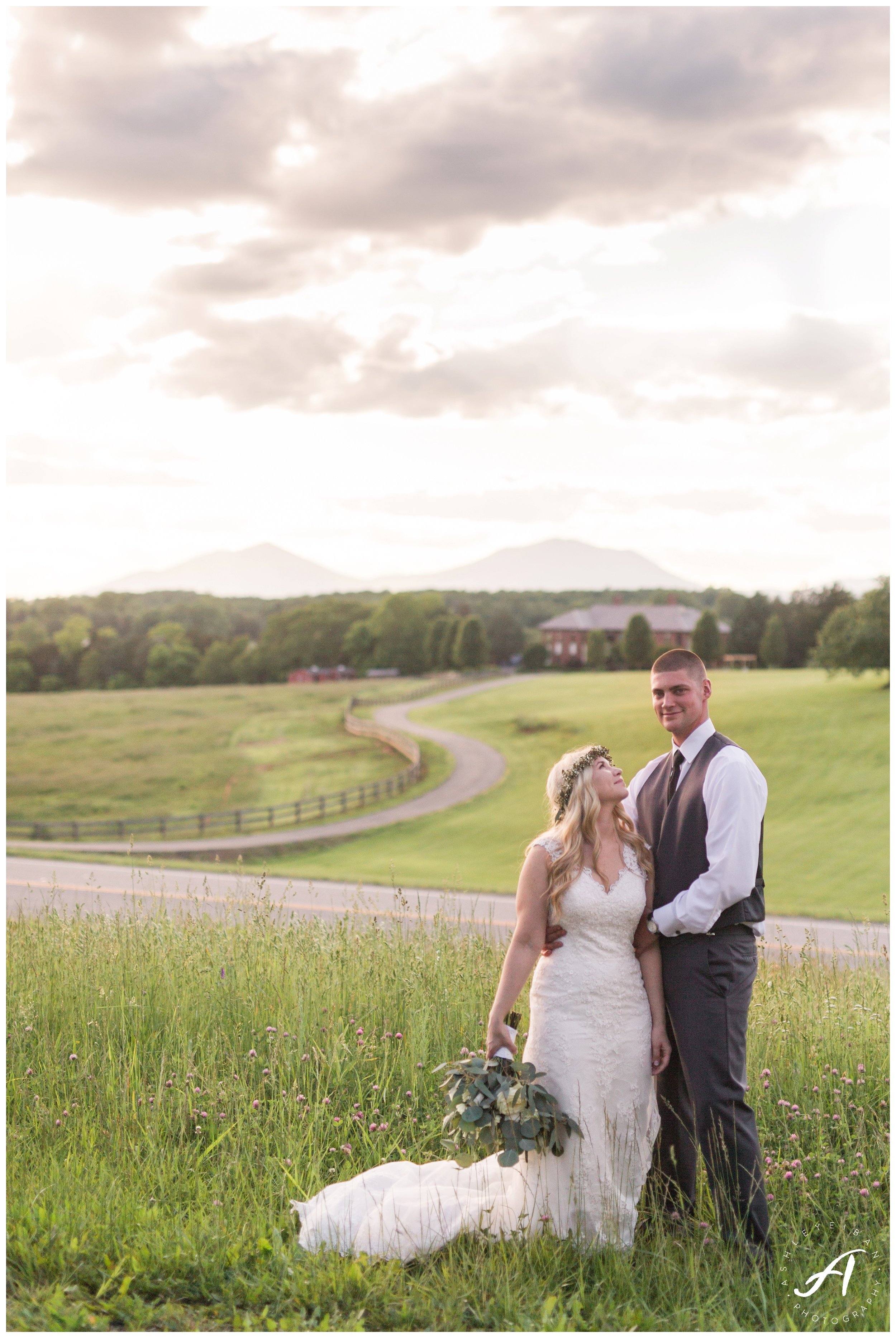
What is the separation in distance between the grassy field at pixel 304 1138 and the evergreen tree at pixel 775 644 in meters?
76.3

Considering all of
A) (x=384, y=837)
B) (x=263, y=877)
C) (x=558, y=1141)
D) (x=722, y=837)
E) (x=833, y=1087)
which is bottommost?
(x=384, y=837)

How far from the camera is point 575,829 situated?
4.22m

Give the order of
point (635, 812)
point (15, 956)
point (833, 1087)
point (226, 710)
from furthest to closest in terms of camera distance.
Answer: point (226, 710) < point (15, 956) < point (833, 1087) < point (635, 812)

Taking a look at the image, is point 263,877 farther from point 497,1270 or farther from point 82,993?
point 497,1270

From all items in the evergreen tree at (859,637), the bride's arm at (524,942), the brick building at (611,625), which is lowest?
the bride's arm at (524,942)

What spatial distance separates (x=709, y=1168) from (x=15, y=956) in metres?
5.03

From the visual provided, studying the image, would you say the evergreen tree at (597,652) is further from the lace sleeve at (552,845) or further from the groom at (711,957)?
the lace sleeve at (552,845)

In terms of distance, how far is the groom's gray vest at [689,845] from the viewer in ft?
13.9

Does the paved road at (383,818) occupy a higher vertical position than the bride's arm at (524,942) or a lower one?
lower

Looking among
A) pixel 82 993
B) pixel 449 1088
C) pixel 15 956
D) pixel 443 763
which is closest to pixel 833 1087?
pixel 449 1088

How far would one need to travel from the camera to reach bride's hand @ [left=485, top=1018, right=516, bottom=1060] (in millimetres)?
4148

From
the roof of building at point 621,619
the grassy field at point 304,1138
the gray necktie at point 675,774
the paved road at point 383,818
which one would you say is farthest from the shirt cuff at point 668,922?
the roof of building at point 621,619

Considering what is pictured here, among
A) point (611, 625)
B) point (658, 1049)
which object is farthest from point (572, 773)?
point (611, 625)

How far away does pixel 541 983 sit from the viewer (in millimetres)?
4281
